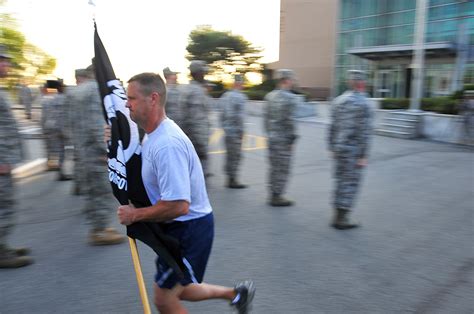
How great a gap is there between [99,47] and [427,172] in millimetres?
7686

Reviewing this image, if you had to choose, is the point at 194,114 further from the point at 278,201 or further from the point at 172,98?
the point at 278,201

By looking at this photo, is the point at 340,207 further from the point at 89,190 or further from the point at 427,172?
the point at 427,172

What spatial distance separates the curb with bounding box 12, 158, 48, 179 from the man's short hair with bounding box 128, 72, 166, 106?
22.3 ft

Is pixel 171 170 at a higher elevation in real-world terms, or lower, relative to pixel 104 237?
higher

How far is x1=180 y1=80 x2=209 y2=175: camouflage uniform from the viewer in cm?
637

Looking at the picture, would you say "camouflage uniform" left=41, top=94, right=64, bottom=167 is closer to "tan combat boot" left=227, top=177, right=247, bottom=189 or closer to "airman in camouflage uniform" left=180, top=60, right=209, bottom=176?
"airman in camouflage uniform" left=180, top=60, right=209, bottom=176

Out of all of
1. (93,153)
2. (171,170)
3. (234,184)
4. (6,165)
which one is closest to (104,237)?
(93,153)

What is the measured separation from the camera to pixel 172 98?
6.78 metres

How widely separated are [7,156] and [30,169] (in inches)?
202

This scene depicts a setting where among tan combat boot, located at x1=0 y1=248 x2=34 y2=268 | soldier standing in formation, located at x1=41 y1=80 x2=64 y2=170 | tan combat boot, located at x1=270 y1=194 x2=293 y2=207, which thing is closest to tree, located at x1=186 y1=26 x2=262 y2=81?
soldier standing in formation, located at x1=41 y1=80 x2=64 y2=170

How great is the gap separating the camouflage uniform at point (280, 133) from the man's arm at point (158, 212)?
380 centimetres

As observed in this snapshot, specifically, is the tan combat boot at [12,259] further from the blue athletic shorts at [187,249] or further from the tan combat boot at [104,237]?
the blue athletic shorts at [187,249]

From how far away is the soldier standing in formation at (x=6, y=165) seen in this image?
3736 millimetres

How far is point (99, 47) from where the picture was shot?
8.55 ft
